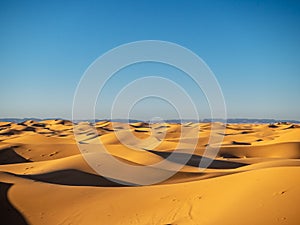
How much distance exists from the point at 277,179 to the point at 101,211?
4351 mm

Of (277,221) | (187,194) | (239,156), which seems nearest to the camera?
(277,221)

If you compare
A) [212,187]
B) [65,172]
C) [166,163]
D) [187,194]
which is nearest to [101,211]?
[187,194]

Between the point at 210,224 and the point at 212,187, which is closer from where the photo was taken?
the point at 210,224

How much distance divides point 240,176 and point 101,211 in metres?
3.93

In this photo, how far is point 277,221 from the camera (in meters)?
4.97

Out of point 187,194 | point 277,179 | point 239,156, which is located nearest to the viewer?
point 277,179

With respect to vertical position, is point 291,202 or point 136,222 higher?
point 291,202

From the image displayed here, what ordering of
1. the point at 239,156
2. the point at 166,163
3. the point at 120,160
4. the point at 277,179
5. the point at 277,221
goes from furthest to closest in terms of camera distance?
the point at 239,156 → the point at 166,163 → the point at 120,160 → the point at 277,179 → the point at 277,221

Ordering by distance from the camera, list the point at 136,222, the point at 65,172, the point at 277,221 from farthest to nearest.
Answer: the point at 65,172 < the point at 136,222 < the point at 277,221

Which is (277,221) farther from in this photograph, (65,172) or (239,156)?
(239,156)

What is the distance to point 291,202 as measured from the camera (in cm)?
552

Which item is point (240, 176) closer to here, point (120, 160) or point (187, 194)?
point (187, 194)

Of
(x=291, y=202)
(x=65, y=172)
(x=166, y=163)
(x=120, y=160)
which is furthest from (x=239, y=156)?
(x=291, y=202)

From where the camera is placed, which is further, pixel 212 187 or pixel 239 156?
pixel 239 156
